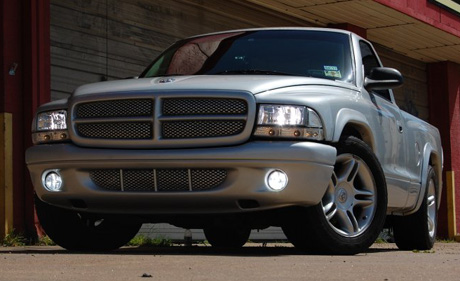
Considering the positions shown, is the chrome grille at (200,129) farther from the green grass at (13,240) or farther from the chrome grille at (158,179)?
the green grass at (13,240)

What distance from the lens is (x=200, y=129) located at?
6750 millimetres

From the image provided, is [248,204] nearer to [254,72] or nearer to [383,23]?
[254,72]

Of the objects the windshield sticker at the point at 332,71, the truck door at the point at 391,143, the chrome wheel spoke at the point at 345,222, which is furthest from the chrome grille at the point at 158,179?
the truck door at the point at 391,143

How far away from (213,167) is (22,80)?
16.1ft

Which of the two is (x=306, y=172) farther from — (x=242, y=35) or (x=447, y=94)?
(x=447, y=94)

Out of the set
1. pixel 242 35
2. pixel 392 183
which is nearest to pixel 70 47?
pixel 242 35

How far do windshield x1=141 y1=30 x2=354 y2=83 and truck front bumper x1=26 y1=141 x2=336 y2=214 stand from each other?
112 cm

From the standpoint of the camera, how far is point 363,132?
7.70m

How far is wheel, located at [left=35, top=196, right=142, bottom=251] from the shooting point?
24.5 feet

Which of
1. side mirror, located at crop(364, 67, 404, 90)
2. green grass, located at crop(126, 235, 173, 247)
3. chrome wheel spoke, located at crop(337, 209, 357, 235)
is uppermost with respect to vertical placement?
side mirror, located at crop(364, 67, 404, 90)

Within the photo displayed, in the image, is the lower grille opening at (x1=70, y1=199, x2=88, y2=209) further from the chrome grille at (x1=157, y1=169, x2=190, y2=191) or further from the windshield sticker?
the windshield sticker

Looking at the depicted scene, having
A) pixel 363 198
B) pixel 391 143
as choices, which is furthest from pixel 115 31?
pixel 363 198

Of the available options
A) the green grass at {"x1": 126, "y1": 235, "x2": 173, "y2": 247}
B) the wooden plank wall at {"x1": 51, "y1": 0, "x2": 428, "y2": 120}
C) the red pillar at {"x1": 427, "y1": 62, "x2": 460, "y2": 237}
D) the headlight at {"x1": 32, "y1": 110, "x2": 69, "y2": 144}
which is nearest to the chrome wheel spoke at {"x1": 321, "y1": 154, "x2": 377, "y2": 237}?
the headlight at {"x1": 32, "y1": 110, "x2": 69, "y2": 144}

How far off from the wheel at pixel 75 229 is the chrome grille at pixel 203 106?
100 centimetres
